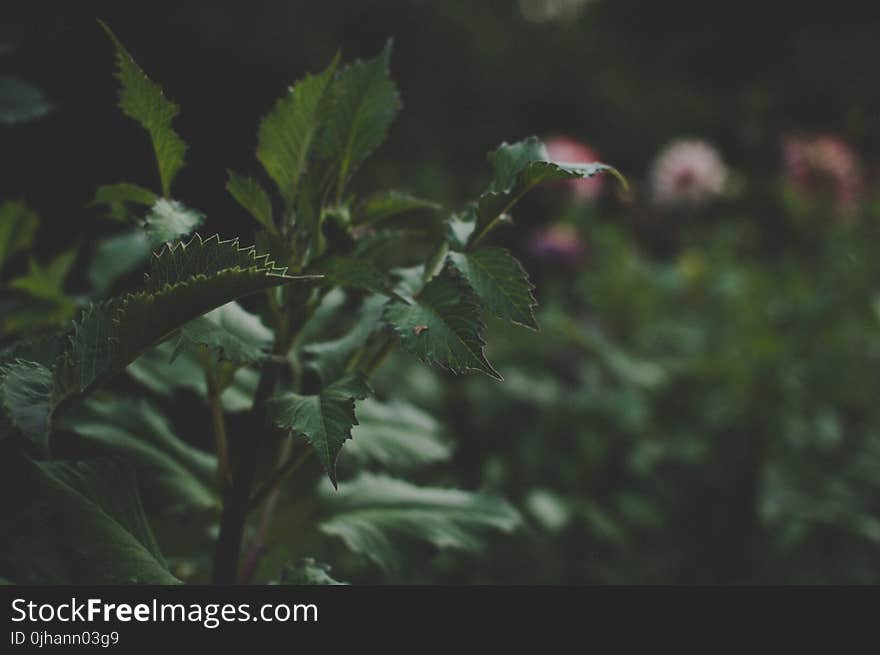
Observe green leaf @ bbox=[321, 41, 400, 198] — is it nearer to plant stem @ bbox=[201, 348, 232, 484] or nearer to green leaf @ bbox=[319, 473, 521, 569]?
plant stem @ bbox=[201, 348, 232, 484]

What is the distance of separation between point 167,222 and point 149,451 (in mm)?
313

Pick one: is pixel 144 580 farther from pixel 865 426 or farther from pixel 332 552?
pixel 865 426

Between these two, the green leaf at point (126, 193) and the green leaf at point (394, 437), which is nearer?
the green leaf at point (126, 193)

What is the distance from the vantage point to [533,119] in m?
4.64

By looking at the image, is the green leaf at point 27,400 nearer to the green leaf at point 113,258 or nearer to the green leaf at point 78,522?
the green leaf at point 78,522

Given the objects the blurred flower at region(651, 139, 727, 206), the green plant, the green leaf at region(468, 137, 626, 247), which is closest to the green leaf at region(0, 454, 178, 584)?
the green plant

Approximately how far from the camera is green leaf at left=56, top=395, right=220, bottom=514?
747 millimetres

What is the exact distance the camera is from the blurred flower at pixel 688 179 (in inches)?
129

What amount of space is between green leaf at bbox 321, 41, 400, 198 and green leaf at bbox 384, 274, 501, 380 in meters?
0.15

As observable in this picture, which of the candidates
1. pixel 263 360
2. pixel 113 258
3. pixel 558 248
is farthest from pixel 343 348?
pixel 558 248

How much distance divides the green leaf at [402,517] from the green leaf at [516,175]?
1.11 feet

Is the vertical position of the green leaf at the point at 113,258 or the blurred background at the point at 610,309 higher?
the blurred background at the point at 610,309

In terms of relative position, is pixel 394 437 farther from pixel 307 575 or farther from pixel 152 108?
pixel 152 108

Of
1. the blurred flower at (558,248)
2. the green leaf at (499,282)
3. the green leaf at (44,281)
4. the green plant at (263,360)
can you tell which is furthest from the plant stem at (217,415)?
the blurred flower at (558,248)
